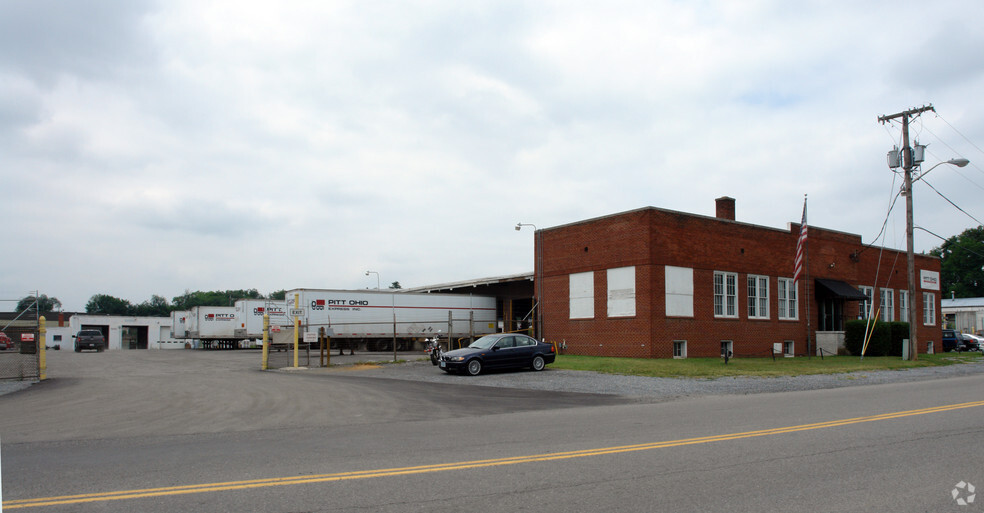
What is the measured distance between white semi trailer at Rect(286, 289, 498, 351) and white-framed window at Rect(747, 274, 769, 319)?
14155mm

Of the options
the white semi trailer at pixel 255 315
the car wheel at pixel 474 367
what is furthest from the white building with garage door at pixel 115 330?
the car wheel at pixel 474 367

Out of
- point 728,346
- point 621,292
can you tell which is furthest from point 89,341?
point 728,346

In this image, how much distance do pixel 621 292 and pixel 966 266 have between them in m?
104

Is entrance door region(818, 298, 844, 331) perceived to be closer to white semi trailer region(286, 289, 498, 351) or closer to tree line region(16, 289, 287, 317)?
white semi trailer region(286, 289, 498, 351)

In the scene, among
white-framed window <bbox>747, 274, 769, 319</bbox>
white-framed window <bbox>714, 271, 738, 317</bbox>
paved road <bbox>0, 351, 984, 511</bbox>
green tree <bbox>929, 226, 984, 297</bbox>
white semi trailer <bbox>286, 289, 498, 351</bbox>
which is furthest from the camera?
green tree <bbox>929, 226, 984, 297</bbox>

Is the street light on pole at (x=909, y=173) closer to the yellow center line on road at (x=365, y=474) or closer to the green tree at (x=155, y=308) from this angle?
the yellow center line on road at (x=365, y=474)

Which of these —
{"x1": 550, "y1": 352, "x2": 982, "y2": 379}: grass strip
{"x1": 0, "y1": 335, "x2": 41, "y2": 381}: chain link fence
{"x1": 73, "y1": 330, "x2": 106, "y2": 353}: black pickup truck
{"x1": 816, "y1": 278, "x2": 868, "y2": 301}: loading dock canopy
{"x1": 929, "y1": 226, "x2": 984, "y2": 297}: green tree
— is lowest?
{"x1": 73, "y1": 330, "x2": 106, "y2": 353}: black pickup truck

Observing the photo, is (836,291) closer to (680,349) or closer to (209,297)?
(680,349)

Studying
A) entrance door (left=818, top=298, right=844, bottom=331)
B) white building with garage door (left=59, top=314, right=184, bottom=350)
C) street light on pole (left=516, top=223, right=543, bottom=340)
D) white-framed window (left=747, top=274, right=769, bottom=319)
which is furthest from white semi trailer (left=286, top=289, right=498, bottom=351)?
Result: white building with garage door (left=59, top=314, right=184, bottom=350)

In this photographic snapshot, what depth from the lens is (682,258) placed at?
97.3ft

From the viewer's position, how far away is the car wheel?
73.7 feet

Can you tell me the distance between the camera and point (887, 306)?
40.9m

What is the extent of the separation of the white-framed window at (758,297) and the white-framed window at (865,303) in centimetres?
921

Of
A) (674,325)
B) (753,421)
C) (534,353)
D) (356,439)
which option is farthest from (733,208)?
(356,439)
